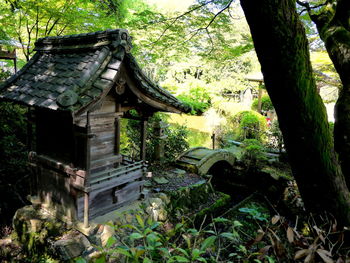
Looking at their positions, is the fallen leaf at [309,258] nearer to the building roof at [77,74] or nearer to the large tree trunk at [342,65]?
the large tree trunk at [342,65]

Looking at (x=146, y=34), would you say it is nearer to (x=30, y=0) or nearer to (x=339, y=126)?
(x=30, y=0)

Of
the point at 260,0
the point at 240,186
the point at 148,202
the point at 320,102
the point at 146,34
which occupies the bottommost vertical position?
the point at 240,186

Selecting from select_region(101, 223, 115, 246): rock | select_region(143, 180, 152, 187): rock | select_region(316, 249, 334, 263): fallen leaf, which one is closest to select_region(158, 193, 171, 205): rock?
select_region(143, 180, 152, 187): rock

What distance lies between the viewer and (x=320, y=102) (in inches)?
106

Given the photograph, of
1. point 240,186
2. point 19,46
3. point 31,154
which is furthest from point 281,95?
point 19,46

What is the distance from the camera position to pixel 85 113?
188 inches

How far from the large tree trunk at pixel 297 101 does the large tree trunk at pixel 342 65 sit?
85cm

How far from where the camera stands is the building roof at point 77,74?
4.29 m

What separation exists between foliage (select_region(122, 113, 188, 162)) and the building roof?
3.50 metres

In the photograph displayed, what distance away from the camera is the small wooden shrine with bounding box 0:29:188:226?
15.1 feet

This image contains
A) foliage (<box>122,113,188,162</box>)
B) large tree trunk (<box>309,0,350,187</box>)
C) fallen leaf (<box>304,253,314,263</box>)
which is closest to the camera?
fallen leaf (<box>304,253,314,263</box>)

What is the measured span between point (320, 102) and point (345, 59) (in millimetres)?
1330

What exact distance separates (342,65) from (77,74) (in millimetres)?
4017

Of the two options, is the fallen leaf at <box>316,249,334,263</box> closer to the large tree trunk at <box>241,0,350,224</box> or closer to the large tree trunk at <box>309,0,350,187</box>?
the large tree trunk at <box>241,0,350,224</box>
